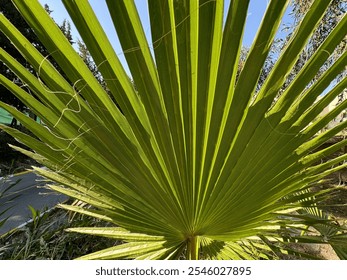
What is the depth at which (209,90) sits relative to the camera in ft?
2.03

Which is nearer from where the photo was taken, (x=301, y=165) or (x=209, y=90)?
(x=209, y=90)

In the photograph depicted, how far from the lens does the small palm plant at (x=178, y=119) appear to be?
55cm

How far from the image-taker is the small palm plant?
548 millimetres

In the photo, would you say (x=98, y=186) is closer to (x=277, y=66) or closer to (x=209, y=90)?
(x=209, y=90)

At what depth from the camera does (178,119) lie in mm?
668

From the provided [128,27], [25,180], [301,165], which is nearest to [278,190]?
[301,165]

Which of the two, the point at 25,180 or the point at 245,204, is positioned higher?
the point at 25,180

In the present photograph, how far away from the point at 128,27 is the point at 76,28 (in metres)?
0.12
